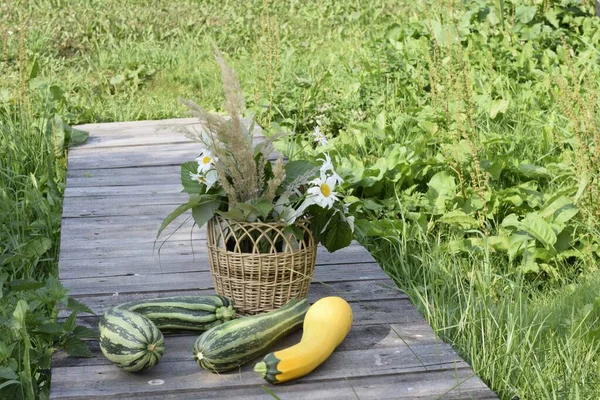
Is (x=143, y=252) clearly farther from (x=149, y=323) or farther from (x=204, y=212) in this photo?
(x=149, y=323)

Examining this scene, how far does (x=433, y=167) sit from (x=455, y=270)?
4.25ft

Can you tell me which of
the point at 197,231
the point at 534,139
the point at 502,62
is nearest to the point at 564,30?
the point at 502,62

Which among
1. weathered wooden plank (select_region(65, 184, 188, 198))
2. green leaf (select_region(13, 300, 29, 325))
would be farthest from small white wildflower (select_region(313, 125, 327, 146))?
green leaf (select_region(13, 300, 29, 325))

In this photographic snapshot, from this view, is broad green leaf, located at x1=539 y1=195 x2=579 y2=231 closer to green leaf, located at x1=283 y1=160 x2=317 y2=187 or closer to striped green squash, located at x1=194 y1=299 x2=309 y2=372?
green leaf, located at x1=283 y1=160 x2=317 y2=187

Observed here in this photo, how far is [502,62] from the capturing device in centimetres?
689

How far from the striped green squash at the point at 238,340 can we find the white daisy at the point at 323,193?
1.35 ft

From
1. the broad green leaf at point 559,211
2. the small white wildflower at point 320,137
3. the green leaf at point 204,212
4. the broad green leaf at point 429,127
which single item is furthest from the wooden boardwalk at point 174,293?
the broad green leaf at point 429,127

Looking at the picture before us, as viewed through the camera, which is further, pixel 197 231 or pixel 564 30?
pixel 564 30

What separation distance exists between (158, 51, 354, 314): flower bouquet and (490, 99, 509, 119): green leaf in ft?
9.22

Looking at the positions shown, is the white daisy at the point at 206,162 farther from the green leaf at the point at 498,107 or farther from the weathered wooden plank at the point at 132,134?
the green leaf at the point at 498,107

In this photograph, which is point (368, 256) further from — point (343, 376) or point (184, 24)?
point (184, 24)

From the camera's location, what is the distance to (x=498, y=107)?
593cm

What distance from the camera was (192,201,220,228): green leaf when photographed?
3.28 meters

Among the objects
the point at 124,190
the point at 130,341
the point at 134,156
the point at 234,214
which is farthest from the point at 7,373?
the point at 134,156
